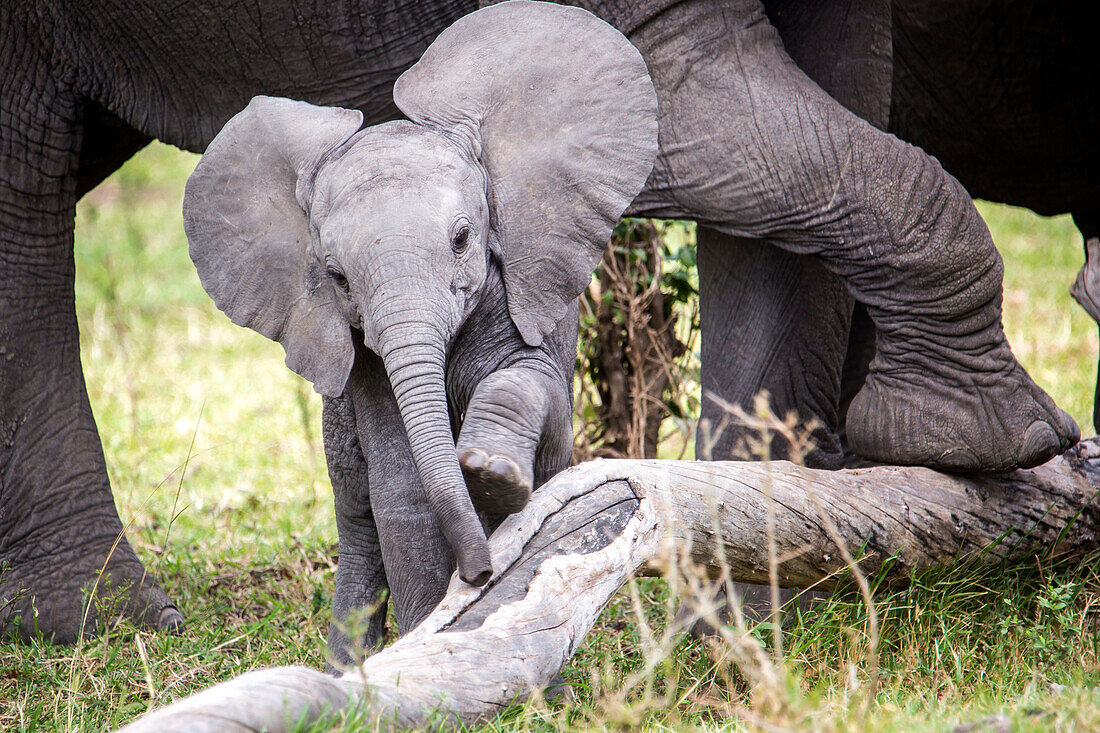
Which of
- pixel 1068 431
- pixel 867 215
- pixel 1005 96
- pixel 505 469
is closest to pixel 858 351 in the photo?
pixel 1005 96

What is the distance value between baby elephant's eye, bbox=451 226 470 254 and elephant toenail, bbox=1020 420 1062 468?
4.97 ft

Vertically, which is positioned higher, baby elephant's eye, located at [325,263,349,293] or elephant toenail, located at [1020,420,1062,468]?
baby elephant's eye, located at [325,263,349,293]

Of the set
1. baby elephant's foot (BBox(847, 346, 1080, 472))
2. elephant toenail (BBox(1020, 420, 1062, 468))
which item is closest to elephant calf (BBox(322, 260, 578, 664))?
baby elephant's foot (BBox(847, 346, 1080, 472))

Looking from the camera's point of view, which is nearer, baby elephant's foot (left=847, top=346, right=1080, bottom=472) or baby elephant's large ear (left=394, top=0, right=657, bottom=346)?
baby elephant's large ear (left=394, top=0, right=657, bottom=346)

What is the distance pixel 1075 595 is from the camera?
119 inches

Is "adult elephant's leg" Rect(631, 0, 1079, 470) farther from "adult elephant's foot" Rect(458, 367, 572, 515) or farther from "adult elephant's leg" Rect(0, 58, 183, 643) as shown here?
"adult elephant's leg" Rect(0, 58, 183, 643)

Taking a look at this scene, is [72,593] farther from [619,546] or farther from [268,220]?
[619,546]

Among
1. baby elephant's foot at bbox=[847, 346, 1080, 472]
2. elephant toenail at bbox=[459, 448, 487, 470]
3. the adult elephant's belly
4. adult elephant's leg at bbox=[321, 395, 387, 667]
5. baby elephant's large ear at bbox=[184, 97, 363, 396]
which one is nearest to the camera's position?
elephant toenail at bbox=[459, 448, 487, 470]

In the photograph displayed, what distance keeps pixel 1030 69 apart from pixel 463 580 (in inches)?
106

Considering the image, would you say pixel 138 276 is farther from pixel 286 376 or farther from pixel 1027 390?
pixel 1027 390

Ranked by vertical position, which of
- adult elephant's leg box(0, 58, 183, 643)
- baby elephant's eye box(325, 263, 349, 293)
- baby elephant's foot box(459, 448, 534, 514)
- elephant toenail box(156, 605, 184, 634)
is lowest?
elephant toenail box(156, 605, 184, 634)

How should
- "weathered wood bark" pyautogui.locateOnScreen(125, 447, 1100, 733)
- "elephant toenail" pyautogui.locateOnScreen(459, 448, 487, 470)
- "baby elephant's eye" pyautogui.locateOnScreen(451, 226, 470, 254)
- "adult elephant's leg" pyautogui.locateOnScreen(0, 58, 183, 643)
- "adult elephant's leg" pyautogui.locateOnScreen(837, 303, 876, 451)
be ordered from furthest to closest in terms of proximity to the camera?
"adult elephant's leg" pyautogui.locateOnScreen(837, 303, 876, 451), "adult elephant's leg" pyautogui.locateOnScreen(0, 58, 183, 643), "baby elephant's eye" pyautogui.locateOnScreen(451, 226, 470, 254), "elephant toenail" pyautogui.locateOnScreen(459, 448, 487, 470), "weathered wood bark" pyautogui.locateOnScreen(125, 447, 1100, 733)

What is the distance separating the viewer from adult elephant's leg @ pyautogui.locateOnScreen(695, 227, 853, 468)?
3572 millimetres

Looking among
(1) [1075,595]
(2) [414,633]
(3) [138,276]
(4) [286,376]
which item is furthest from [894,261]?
(3) [138,276]
